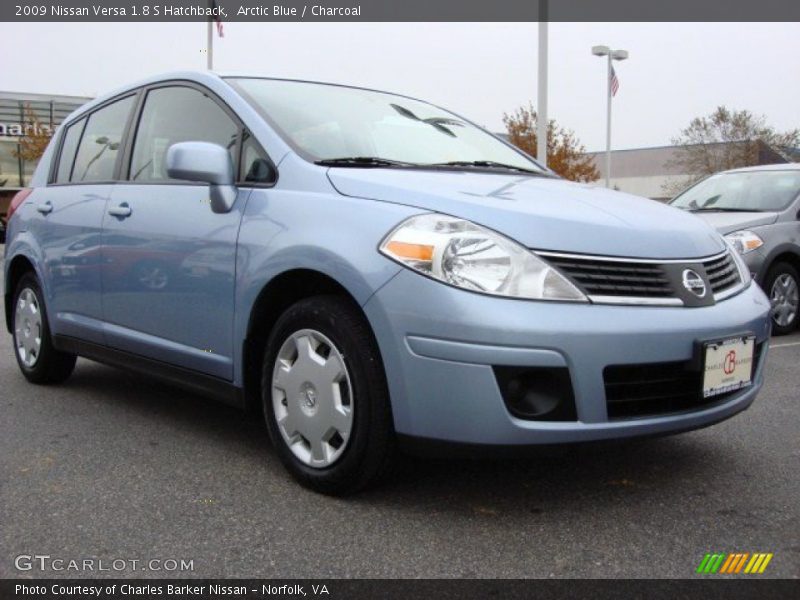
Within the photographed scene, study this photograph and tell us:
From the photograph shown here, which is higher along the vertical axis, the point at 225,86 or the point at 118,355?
the point at 225,86

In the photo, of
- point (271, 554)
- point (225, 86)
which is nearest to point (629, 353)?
point (271, 554)

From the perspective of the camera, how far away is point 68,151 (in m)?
5.06

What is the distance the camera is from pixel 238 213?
3.40 metres

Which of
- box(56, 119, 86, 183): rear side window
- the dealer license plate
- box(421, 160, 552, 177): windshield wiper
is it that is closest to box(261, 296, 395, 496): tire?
box(421, 160, 552, 177): windshield wiper

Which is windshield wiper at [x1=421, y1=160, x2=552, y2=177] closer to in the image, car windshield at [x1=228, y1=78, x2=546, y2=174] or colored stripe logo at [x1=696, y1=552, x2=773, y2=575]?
car windshield at [x1=228, y1=78, x2=546, y2=174]

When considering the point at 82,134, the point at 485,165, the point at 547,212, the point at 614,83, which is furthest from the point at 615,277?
→ the point at 614,83

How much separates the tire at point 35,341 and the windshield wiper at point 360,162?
2.33m

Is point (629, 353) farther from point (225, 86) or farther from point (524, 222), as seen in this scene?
point (225, 86)

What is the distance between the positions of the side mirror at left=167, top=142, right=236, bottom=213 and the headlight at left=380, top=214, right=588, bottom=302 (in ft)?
3.02

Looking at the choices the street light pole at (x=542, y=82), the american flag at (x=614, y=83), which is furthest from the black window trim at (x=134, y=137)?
the american flag at (x=614, y=83)

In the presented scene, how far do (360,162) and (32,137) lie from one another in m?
34.4
